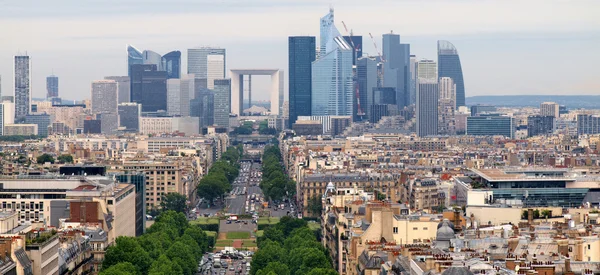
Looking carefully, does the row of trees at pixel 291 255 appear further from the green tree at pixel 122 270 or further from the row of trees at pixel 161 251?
the green tree at pixel 122 270

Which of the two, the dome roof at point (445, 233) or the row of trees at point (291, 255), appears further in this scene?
the row of trees at point (291, 255)

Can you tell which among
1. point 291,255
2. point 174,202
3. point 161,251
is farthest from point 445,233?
point 174,202

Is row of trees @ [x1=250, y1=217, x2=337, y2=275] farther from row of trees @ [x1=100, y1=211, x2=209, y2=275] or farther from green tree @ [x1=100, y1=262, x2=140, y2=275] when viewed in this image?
green tree @ [x1=100, y1=262, x2=140, y2=275]

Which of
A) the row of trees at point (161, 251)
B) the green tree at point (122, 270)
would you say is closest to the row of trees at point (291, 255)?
the row of trees at point (161, 251)

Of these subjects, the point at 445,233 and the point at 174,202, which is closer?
the point at 445,233

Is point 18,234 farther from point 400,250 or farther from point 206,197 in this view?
point 206,197

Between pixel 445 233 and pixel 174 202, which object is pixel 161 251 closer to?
pixel 445 233

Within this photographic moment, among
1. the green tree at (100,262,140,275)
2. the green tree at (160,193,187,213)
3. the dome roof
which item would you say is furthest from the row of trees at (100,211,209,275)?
the green tree at (160,193,187,213)
